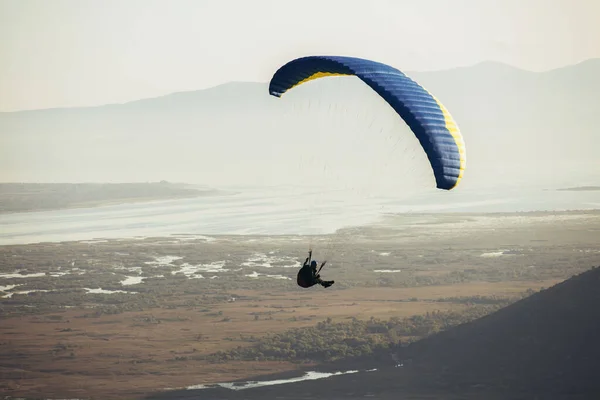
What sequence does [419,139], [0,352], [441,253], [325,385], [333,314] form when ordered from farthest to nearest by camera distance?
[441,253] → [333,314] → [0,352] → [325,385] → [419,139]

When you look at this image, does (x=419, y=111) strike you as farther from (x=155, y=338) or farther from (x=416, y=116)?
(x=155, y=338)

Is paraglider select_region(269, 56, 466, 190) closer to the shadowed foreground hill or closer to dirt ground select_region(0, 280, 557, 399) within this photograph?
the shadowed foreground hill

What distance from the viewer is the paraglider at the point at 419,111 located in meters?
28.5

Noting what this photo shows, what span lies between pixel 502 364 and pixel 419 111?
5046 centimetres

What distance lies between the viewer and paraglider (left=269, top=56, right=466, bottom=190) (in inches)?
1123

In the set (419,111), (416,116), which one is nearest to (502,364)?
(419,111)

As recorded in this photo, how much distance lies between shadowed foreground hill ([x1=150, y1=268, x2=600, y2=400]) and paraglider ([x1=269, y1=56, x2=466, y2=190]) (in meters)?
38.7

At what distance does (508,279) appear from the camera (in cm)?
15575

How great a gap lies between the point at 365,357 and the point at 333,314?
32.7 meters

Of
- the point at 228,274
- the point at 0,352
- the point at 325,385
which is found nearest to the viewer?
the point at 325,385

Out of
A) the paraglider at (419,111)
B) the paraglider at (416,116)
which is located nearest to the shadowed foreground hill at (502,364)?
the paraglider at (416,116)

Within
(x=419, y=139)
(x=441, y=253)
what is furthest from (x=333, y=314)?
(x=419, y=139)

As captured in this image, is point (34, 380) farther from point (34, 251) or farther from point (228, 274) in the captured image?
point (34, 251)

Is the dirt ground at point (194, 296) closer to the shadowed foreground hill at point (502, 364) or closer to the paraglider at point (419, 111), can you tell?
the shadowed foreground hill at point (502, 364)
